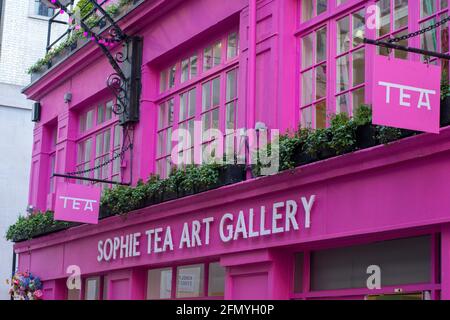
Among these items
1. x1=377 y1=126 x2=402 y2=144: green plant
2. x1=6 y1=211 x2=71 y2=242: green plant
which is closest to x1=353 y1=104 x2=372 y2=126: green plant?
x1=377 y1=126 x2=402 y2=144: green plant

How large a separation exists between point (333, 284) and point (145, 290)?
5263 mm

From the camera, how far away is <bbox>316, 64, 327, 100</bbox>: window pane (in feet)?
39.3

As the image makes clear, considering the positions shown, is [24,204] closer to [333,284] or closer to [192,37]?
[192,37]

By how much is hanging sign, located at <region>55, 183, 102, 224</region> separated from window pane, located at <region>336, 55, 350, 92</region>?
5.48 meters

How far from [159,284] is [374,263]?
18.3 feet

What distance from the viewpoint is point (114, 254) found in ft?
52.4

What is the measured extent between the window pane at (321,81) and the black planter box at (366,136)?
170 cm

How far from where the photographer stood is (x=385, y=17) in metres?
11.0

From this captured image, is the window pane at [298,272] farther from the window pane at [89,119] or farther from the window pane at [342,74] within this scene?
the window pane at [89,119]

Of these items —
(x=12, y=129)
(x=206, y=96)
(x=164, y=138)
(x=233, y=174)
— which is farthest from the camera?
(x=12, y=129)

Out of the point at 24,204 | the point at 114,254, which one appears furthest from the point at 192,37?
the point at 24,204

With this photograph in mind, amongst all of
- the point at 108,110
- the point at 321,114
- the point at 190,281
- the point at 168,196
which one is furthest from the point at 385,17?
the point at 108,110

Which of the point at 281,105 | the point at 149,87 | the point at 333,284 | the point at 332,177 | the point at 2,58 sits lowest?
the point at 333,284

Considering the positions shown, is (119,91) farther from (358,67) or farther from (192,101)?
(358,67)
